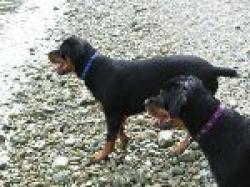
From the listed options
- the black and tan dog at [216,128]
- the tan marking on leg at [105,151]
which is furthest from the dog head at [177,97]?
the tan marking on leg at [105,151]

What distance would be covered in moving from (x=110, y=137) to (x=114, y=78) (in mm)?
807

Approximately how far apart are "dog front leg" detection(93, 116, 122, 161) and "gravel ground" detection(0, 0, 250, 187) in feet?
0.46

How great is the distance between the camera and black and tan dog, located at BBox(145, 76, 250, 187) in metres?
6.68

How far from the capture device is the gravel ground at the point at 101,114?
348 inches

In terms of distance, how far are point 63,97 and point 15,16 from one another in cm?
941

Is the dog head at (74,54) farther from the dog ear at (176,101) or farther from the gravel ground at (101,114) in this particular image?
the dog ear at (176,101)

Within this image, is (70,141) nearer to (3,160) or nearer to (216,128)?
(3,160)

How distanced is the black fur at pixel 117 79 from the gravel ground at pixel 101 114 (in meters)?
0.58

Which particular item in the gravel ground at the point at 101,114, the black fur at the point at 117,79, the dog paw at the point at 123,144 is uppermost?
the black fur at the point at 117,79

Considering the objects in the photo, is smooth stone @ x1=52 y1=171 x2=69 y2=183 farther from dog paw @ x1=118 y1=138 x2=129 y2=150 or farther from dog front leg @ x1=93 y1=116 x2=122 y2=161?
dog paw @ x1=118 y1=138 x2=129 y2=150

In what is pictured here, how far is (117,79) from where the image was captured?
9188 millimetres

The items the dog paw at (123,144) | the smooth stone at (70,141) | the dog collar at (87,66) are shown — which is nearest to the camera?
the dog collar at (87,66)

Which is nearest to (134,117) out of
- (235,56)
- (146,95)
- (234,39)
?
(146,95)

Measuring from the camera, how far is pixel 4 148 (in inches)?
402
